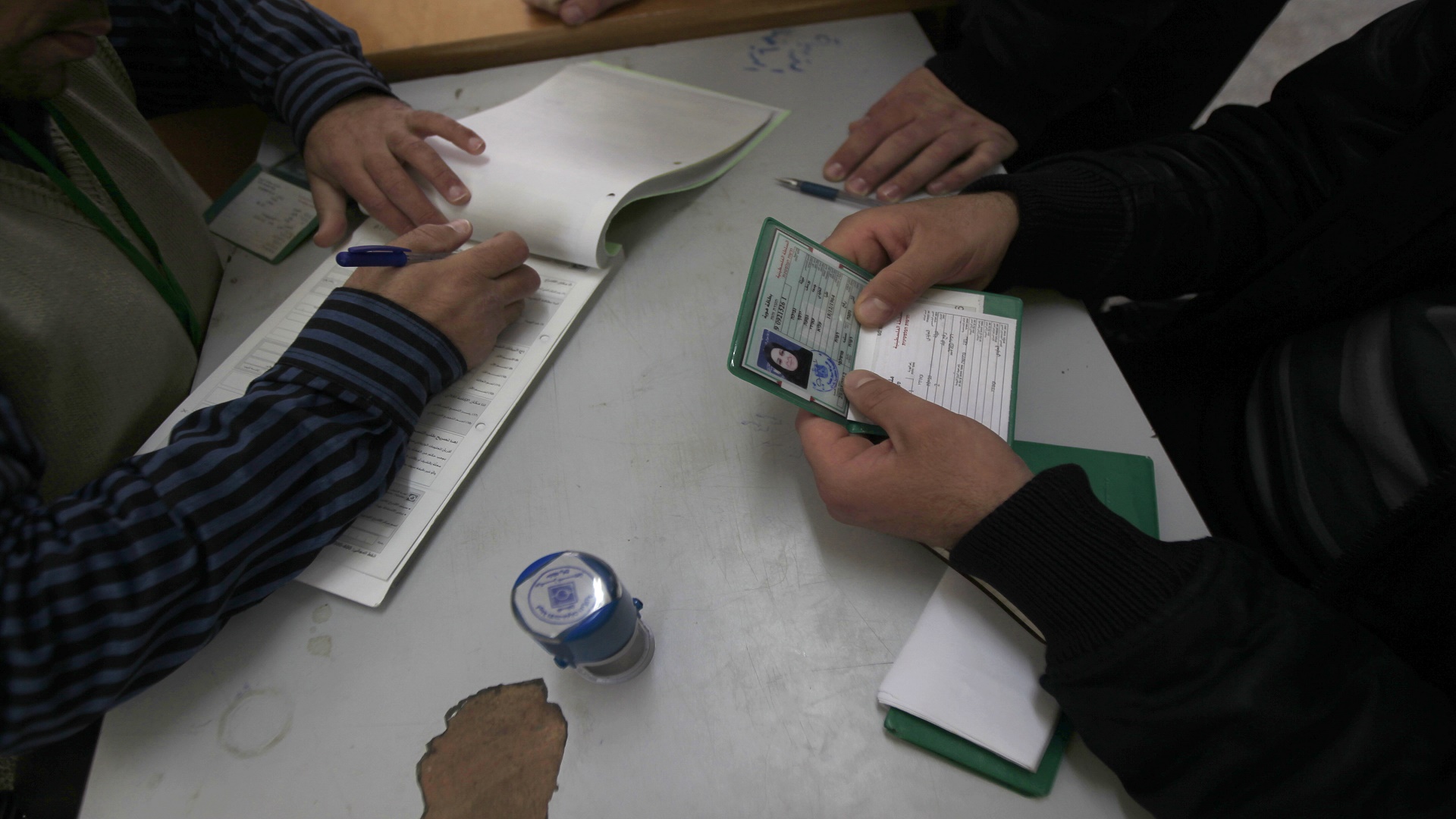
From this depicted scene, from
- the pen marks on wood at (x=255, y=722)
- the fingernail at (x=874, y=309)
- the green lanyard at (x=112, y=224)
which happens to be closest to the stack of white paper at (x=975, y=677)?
the fingernail at (x=874, y=309)

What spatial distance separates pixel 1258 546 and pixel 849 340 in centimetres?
50

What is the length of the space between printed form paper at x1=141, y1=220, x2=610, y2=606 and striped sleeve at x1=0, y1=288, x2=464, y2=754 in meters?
0.02

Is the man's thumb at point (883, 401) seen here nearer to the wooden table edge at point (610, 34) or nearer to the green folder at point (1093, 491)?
the green folder at point (1093, 491)

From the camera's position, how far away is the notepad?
640mm

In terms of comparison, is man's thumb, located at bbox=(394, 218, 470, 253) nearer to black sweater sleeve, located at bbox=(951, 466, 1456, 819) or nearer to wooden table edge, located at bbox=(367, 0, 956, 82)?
wooden table edge, located at bbox=(367, 0, 956, 82)

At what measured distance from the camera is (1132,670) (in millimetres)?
461

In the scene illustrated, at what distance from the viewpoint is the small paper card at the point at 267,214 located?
35.1 inches

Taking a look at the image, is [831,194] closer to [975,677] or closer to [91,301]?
[975,677]

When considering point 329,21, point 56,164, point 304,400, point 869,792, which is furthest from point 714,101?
point 869,792

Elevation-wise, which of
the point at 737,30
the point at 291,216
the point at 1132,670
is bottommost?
the point at 291,216

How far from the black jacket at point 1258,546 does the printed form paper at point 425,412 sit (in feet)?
1.61

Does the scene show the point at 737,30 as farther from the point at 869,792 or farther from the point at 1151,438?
the point at 869,792

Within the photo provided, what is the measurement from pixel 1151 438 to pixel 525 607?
0.59 metres

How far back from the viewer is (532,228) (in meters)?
0.80
